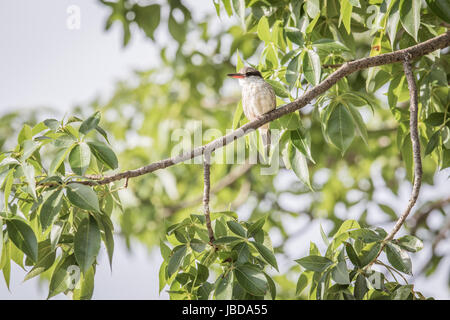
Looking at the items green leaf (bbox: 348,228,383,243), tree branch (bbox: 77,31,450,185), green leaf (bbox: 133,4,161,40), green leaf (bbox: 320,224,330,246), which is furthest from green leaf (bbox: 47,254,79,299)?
green leaf (bbox: 133,4,161,40)

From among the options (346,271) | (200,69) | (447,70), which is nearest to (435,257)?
(447,70)

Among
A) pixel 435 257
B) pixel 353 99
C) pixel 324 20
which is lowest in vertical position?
pixel 435 257

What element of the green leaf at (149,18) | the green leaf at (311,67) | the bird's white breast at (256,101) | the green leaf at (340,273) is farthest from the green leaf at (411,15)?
the green leaf at (149,18)

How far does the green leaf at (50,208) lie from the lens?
1.80 m

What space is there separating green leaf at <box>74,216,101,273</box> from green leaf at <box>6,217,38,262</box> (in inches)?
6.1

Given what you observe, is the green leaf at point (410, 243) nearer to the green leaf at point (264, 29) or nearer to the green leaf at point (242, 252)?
the green leaf at point (242, 252)

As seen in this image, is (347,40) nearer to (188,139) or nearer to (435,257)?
(188,139)

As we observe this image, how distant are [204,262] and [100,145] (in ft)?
2.14

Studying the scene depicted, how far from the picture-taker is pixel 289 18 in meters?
2.73

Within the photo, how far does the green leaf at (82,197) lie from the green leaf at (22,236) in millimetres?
246

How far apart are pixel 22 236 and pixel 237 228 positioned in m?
0.83

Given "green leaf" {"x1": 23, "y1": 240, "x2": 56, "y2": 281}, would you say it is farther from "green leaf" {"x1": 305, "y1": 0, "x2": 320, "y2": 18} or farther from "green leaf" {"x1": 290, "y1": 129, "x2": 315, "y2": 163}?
"green leaf" {"x1": 305, "y1": 0, "x2": 320, "y2": 18}

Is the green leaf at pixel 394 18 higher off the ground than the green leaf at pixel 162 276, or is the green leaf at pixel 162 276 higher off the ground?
the green leaf at pixel 394 18

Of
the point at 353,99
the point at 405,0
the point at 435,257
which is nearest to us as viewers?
the point at 405,0
